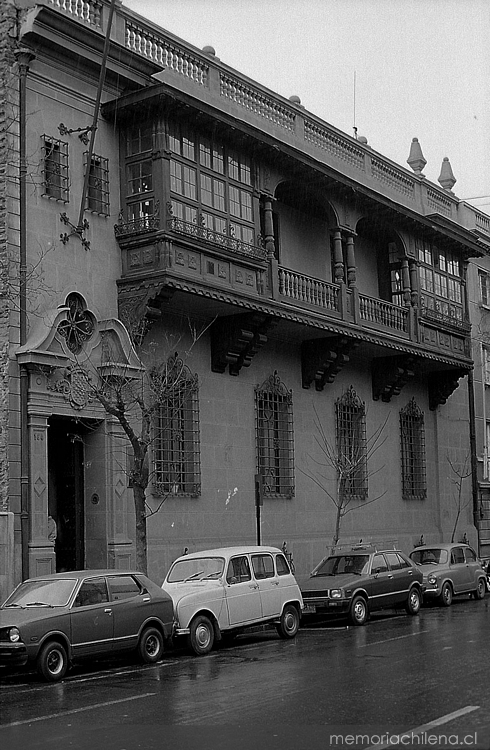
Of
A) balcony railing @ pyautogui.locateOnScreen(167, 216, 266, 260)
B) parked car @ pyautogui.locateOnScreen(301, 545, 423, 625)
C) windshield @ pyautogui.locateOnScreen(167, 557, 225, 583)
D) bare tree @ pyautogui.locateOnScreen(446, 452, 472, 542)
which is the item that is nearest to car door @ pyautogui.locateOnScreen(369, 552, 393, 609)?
parked car @ pyautogui.locateOnScreen(301, 545, 423, 625)

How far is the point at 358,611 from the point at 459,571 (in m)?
5.76

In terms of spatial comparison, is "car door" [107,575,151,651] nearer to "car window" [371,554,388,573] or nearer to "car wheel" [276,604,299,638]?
"car wheel" [276,604,299,638]

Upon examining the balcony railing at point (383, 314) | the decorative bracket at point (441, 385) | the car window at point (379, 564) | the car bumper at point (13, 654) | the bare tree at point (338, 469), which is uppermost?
the balcony railing at point (383, 314)

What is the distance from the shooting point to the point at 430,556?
26.0 meters

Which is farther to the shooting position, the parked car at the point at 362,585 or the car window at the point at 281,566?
the parked car at the point at 362,585

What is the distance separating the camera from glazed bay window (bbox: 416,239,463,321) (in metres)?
33.2

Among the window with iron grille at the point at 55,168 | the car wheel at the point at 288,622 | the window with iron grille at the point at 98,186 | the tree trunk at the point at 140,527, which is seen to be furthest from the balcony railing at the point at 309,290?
→ the car wheel at the point at 288,622

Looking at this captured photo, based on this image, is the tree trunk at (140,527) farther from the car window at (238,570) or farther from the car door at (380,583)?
the car door at (380,583)

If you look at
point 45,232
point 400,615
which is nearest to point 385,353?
point 400,615

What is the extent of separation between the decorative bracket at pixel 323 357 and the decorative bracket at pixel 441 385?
6.91 metres

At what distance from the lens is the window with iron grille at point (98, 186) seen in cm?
2233

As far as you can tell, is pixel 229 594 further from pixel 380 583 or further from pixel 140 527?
pixel 380 583

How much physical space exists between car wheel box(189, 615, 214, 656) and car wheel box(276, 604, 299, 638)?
6.49 ft

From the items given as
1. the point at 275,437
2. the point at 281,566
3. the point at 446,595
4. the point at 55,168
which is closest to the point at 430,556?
the point at 446,595
